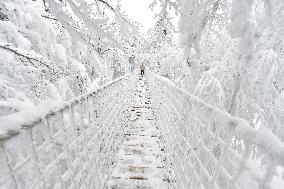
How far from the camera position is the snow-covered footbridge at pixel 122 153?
1.50 m

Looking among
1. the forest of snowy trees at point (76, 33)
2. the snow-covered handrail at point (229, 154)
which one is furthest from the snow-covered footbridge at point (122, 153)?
the forest of snowy trees at point (76, 33)

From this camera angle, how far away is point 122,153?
18.8ft

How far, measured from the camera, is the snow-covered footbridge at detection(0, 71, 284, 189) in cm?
150

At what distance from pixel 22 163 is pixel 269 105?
457 inches

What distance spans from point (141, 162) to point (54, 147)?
11.4 ft

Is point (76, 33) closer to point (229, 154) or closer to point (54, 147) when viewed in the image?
point (54, 147)

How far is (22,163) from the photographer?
58.5 inches

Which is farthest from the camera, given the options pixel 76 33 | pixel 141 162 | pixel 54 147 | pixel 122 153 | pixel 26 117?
pixel 122 153

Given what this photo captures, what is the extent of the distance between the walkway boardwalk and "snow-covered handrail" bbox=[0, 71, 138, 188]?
548 millimetres

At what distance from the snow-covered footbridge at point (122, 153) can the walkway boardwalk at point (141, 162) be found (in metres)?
0.02

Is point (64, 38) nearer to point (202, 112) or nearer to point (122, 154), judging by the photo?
point (122, 154)

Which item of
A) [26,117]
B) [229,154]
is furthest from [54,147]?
[229,154]

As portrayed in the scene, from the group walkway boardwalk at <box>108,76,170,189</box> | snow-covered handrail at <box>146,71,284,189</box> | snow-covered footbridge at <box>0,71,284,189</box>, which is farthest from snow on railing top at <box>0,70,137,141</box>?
walkway boardwalk at <box>108,76,170,189</box>

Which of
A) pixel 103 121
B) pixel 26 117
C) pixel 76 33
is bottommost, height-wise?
pixel 103 121
